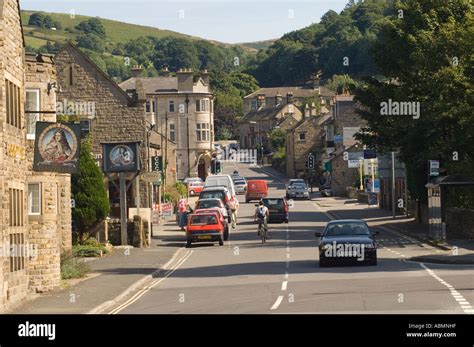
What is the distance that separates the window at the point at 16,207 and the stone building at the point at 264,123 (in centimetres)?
14457

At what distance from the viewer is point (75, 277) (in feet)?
116

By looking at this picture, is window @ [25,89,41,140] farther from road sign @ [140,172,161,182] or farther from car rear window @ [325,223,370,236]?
road sign @ [140,172,161,182]

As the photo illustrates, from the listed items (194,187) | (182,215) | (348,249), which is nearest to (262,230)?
(182,215)

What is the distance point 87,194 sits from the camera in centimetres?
4725

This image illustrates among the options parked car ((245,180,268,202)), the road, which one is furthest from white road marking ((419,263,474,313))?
parked car ((245,180,268,202))

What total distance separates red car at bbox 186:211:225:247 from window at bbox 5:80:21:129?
22317 mm

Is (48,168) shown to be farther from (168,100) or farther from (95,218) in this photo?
(168,100)

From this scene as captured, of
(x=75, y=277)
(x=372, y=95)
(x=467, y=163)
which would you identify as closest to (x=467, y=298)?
(x=75, y=277)

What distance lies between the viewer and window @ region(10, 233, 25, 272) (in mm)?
27042

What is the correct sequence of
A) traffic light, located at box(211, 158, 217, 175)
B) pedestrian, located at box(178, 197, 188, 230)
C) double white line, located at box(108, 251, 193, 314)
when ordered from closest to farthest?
double white line, located at box(108, 251, 193, 314) < pedestrian, located at box(178, 197, 188, 230) < traffic light, located at box(211, 158, 217, 175)

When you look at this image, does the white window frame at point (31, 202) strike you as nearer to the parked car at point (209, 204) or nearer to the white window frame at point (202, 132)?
the parked car at point (209, 204)
